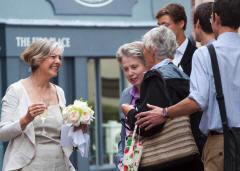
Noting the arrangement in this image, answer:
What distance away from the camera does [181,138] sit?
15.7 ft

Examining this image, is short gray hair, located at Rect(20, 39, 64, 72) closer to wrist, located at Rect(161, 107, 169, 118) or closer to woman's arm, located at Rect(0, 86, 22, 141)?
woman's arm, located at Rect(0, 86, 22, 141)

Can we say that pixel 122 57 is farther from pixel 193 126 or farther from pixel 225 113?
pixel 225 113

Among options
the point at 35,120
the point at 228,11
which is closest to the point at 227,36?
the point at 228,11

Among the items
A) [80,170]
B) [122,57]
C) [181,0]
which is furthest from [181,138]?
[181,0]

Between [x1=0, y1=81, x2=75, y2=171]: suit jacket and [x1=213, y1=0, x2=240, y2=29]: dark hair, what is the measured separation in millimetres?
2127

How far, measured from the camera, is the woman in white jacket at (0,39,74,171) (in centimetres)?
618

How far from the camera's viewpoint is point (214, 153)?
14.9 ft

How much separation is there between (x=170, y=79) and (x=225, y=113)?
53cm

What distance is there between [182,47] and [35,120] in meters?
1.28

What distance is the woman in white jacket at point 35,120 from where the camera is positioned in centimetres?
618

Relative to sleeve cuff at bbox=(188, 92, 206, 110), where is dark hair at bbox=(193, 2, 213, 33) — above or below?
above

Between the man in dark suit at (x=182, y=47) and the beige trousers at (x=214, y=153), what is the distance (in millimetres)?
231

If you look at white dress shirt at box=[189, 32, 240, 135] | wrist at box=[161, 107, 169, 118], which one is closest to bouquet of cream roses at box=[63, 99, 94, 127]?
wrist at box=[161, 107, 169, 118]

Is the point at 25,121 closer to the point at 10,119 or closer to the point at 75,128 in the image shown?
the point at 10,119
